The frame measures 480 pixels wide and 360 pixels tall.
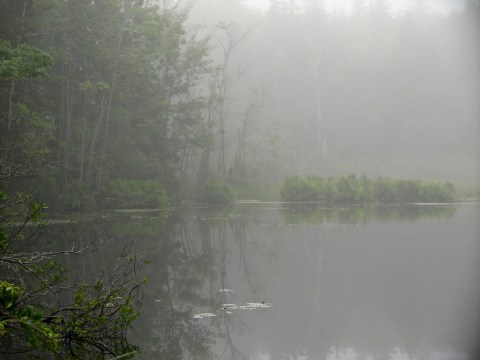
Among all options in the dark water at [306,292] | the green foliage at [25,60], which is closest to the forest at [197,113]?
the green foliage at [25,60]

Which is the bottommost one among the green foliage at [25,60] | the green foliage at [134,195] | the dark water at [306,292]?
the dark water at [306,292]

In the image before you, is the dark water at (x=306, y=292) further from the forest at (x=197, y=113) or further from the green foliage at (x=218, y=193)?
the green foliage at (x=218, y=193)

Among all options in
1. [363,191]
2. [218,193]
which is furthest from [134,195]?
[363,191]

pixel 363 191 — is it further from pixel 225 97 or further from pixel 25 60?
pixel 225 97

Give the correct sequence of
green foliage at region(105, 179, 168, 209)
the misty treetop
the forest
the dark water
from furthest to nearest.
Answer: green foliage at region(105, 179, 168, 209)
the misty treetop
the forest
the dark water

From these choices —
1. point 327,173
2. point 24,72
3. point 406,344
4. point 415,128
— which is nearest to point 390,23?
point 415,128

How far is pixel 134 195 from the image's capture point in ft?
85.4

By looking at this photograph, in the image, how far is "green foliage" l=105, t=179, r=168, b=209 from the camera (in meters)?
25.5

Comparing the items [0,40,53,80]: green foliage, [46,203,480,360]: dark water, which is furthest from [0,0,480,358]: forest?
[46,203,480,360]: dark water

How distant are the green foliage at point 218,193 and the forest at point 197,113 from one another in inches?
Result: 3.5

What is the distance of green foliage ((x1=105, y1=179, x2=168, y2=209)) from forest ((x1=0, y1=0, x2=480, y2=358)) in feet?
0.21

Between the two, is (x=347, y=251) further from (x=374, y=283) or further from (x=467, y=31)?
(x=467, y=31)

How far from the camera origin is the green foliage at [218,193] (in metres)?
31.5

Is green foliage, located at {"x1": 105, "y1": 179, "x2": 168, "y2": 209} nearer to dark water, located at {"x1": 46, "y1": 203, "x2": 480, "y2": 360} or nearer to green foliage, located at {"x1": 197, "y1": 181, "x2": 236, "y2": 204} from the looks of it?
green foliage, located at {"x1": 197, "y1": 181, "x2": 236, "y2": 204}
